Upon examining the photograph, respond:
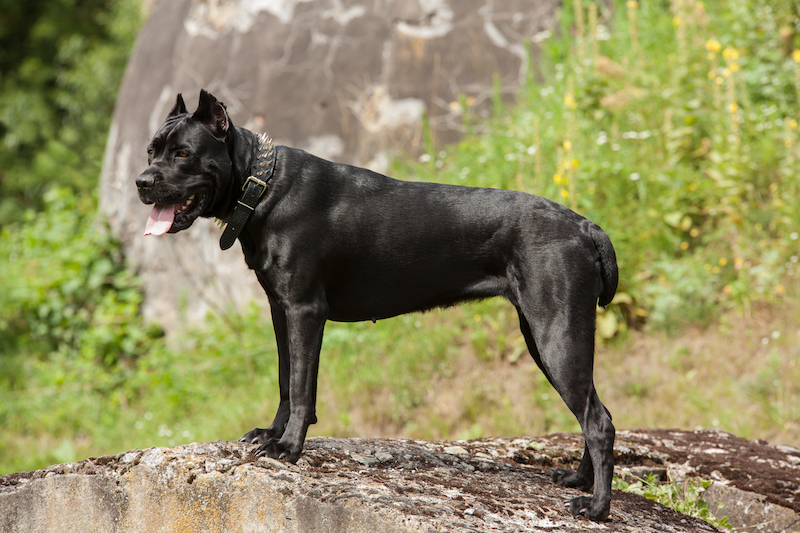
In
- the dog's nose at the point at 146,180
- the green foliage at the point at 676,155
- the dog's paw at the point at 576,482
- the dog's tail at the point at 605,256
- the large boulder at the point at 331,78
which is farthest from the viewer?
the large boulder at the point at 331,78

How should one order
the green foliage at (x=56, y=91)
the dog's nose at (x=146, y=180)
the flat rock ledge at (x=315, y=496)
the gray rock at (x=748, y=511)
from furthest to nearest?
the green foliage at (x=56, y=91)
the gray rock at (x=748, y=511)
the dog's nose at (x=146, y=180)
the flat rock ledge at (x=315, y=496)

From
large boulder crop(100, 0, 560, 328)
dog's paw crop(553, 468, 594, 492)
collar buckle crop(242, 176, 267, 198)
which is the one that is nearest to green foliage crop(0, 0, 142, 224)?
large boulder crop(100, 0, 560, 328)

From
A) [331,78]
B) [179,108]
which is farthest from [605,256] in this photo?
[331,78]

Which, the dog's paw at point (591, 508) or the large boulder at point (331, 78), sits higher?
the large boulder at point (331, 78)

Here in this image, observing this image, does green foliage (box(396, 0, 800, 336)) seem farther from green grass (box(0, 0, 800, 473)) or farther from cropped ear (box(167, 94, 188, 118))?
cropped ear (box(167, 94, 188, 118))

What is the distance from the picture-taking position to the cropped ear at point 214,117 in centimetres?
294

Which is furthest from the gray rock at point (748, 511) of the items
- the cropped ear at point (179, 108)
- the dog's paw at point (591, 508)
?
the cropped ear at point (179, 108)

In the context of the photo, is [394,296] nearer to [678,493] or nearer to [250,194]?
[250,194]

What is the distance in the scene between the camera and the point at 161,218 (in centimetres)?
293

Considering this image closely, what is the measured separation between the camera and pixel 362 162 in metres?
8.22

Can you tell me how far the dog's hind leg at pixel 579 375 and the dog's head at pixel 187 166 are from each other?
150 cm

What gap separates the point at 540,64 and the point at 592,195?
2568mm

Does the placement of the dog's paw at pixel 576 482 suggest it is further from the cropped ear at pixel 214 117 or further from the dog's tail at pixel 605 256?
the cropped ear at pixel 214 117

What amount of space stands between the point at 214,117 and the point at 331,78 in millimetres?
5732
